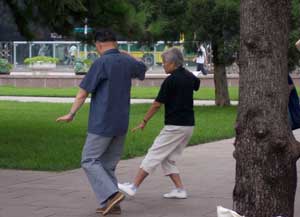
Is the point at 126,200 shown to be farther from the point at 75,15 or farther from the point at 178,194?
the point at 75,15

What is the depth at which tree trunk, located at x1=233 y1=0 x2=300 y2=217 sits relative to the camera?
232 inches

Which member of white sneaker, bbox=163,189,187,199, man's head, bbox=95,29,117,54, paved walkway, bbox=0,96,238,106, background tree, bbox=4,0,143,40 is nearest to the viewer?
man's head, bbox=95,29,117,54

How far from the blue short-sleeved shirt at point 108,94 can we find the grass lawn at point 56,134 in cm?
360

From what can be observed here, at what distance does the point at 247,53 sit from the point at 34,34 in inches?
437

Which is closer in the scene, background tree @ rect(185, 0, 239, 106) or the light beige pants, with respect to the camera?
the light beige pants

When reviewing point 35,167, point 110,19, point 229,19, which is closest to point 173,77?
point 35,167

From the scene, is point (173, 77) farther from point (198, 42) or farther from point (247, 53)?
point (198, 42)

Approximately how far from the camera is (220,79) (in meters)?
24.4

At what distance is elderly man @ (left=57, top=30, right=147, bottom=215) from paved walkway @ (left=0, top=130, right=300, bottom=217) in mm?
328

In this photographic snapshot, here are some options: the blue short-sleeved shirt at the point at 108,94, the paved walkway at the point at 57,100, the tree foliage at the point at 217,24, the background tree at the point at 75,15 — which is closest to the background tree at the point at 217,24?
the tree foliage at the point at 217,24

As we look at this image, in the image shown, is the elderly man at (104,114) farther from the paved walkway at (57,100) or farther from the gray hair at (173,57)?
the paved walkway at (57,100)

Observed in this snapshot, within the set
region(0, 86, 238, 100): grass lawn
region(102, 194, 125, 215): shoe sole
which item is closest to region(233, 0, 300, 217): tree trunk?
region(102, 194, 125, 215): shoe sole

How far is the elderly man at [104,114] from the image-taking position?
8609mm

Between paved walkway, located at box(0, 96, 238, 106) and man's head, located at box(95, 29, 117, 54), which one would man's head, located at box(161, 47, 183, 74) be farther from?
paved walkway, located at box(0, 96, 238, 106)
